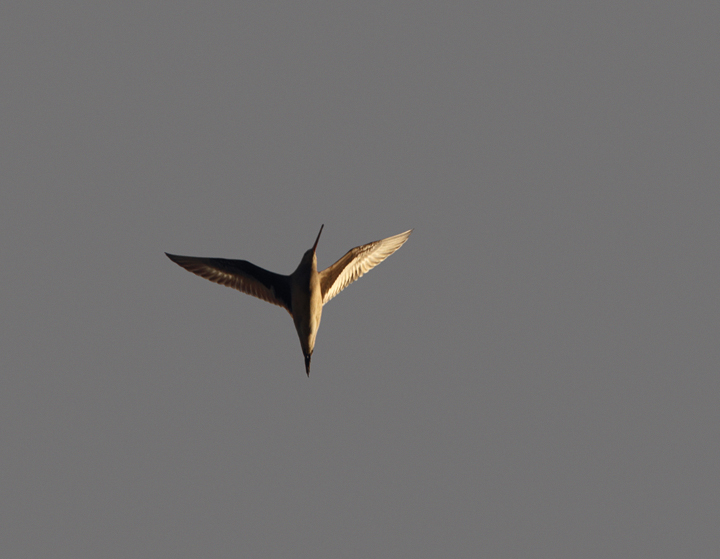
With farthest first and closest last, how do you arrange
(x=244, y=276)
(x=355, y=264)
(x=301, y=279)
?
1. (x=355, y=264)
2. (x=244, y=276)
3. (x=301, y=279)

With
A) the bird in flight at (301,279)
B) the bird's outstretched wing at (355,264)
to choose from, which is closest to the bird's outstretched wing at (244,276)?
the bird in flight at (301,279)

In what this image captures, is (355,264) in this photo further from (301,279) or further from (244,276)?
(244,276)

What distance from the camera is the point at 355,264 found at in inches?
643

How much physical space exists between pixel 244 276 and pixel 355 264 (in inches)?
123

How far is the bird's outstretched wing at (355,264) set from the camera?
15.7 m

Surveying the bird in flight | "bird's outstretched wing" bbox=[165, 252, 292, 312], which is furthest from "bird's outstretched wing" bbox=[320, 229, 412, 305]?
"bird's outstretched wing" bbox=[165, 252, 292, 312]

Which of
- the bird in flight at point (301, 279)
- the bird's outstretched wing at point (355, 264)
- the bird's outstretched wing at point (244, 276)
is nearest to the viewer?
the bird in flight at point (301, 279)

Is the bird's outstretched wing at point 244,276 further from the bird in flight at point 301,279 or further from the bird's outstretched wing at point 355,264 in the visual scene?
the bird's outstretched wing at point 355,264

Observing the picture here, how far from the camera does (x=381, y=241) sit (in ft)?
54.3

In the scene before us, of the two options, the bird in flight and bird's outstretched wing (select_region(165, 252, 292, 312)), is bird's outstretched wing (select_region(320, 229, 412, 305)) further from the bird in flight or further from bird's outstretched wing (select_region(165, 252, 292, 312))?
bird's outstretched wing (select_region(165, 252, 292, 312))

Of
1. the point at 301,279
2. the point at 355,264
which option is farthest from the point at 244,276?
the point at 355,264

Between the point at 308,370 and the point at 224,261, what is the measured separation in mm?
3735

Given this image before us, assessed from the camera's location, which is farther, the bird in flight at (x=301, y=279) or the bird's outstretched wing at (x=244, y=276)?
the bird's outstretched wing at (x=244, y=276)

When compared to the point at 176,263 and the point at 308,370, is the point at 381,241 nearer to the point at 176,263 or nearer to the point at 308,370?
the point at 308,370
